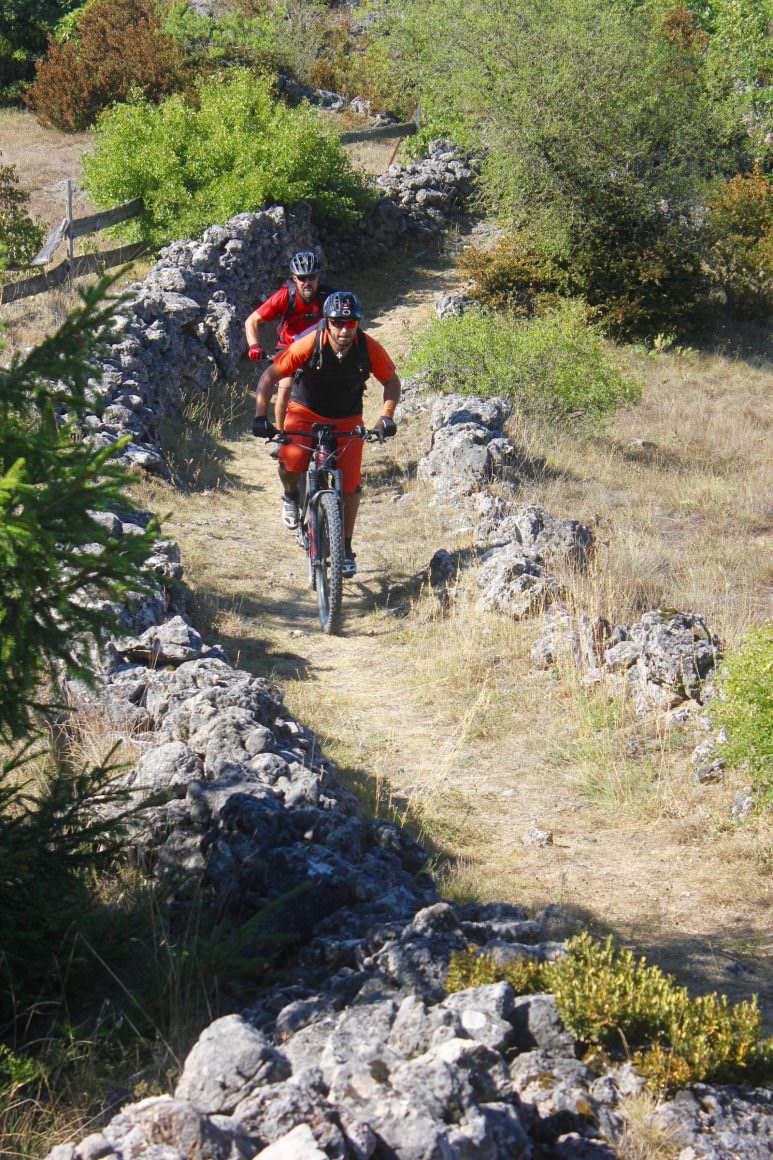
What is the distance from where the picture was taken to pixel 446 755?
240 inches

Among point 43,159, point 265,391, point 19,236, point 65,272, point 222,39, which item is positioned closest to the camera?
point 265,391

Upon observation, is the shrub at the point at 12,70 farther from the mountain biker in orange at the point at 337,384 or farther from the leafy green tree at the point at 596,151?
the mountain biker in orange at the point at 337,384

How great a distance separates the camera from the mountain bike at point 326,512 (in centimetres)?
758

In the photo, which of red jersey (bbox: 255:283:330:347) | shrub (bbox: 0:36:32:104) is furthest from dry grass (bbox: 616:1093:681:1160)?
shrub (bbox: 0:36:32:104)

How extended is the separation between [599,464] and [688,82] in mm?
12595

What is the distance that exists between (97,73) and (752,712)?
26.8 metres

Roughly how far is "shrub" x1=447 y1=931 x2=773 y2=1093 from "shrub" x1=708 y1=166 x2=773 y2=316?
19.1 meters

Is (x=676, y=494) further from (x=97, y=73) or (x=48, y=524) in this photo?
(x=97, y=73)

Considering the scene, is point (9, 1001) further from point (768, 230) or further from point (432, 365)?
point (768, 230)

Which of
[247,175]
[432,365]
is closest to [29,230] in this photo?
[247,175]

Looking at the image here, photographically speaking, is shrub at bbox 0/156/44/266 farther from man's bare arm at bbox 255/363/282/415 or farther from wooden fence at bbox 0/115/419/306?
man's bare arm at bbox 255/363/282/415

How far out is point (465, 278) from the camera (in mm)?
19578

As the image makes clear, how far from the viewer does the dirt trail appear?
14.9 ft

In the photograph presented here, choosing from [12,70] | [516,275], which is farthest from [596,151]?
[12,70]
